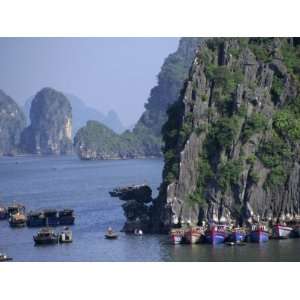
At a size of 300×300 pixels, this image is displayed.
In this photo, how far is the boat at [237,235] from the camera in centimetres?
4741

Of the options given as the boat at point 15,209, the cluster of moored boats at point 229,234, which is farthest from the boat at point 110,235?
the boat at point 15,209

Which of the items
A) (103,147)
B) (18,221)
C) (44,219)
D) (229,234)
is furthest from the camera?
(103,147)

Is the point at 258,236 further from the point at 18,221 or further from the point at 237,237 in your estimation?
the point at 18,221

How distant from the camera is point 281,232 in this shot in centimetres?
4828

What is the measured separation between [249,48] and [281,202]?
7.20m

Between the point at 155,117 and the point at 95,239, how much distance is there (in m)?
97.8

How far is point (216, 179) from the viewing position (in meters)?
50.7

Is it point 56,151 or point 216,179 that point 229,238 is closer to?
point 216,179

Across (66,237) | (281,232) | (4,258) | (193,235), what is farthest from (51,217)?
(281,232)

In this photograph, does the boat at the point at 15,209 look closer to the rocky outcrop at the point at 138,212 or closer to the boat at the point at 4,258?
the rocky outcrop at the point at 138,212

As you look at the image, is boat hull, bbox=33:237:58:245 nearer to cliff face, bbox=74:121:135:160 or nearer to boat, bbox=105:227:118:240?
boat, bbox=105:227:118:240

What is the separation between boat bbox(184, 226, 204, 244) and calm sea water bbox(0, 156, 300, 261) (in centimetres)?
47

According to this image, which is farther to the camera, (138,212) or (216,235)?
(138,212)

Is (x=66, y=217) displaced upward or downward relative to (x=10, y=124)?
downward
